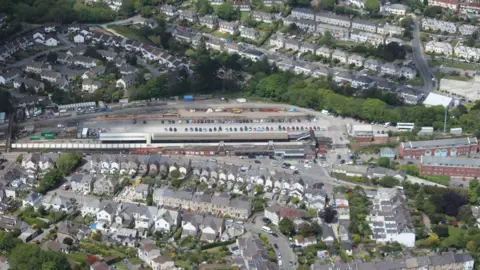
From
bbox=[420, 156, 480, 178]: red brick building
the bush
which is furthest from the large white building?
the bush

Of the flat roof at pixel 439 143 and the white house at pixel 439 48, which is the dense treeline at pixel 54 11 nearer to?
the white house at pixel 439 48

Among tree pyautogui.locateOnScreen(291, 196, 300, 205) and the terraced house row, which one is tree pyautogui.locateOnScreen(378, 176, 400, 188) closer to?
tree pyautogui.locateOnScreen(291, 196, 300, 205)

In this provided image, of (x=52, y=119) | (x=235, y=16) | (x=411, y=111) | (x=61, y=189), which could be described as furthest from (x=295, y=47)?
(x=61, y=189)

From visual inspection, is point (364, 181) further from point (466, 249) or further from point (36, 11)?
point (36, 11)

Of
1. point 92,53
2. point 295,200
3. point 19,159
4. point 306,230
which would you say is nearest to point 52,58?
point 92,53

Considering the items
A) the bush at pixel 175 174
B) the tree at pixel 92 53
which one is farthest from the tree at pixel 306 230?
the tree at pixel 92 53

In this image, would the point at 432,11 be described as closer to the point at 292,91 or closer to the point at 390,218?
the point at 292,91
